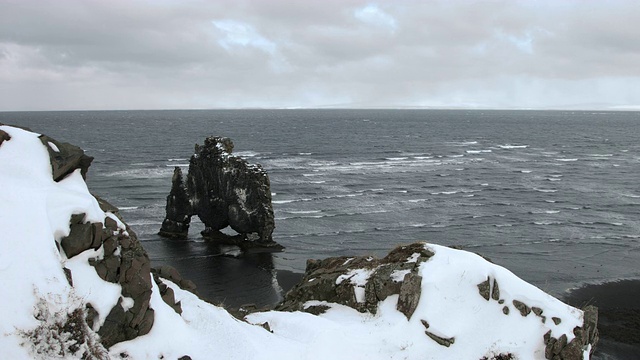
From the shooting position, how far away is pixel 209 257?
157 ft

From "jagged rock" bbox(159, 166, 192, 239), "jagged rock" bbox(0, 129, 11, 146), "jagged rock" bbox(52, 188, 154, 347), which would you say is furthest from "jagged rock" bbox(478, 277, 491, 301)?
"jagged rock" bbox(159, 166, 192, 239)

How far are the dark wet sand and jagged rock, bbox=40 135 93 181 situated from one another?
29586 millimetres

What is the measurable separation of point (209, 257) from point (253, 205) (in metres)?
7.20

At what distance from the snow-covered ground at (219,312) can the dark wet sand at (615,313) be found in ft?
37.1

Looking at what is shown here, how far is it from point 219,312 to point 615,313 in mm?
30299

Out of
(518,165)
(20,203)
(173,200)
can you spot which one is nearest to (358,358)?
(20,203)

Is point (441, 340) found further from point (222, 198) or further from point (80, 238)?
point (222, 198)

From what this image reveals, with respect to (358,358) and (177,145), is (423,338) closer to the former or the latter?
(358,358)

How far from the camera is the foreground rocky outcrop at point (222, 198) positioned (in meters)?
51.2

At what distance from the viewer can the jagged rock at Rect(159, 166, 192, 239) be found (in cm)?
5328

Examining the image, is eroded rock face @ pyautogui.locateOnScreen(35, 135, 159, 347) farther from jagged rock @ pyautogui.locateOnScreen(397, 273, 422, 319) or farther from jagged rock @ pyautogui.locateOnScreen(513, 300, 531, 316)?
jagged rock @ pyautogui.locateOnScreen(513, 300, 531, 316)

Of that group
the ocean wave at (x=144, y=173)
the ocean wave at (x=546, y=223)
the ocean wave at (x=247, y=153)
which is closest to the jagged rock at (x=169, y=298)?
the ocean wave at (x=546, y=223)

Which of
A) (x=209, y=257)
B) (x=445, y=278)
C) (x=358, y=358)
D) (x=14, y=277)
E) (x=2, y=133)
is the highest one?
(x=2, y=133)

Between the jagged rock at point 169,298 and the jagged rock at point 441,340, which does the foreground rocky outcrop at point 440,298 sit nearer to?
the jagged rock at point 441,340
